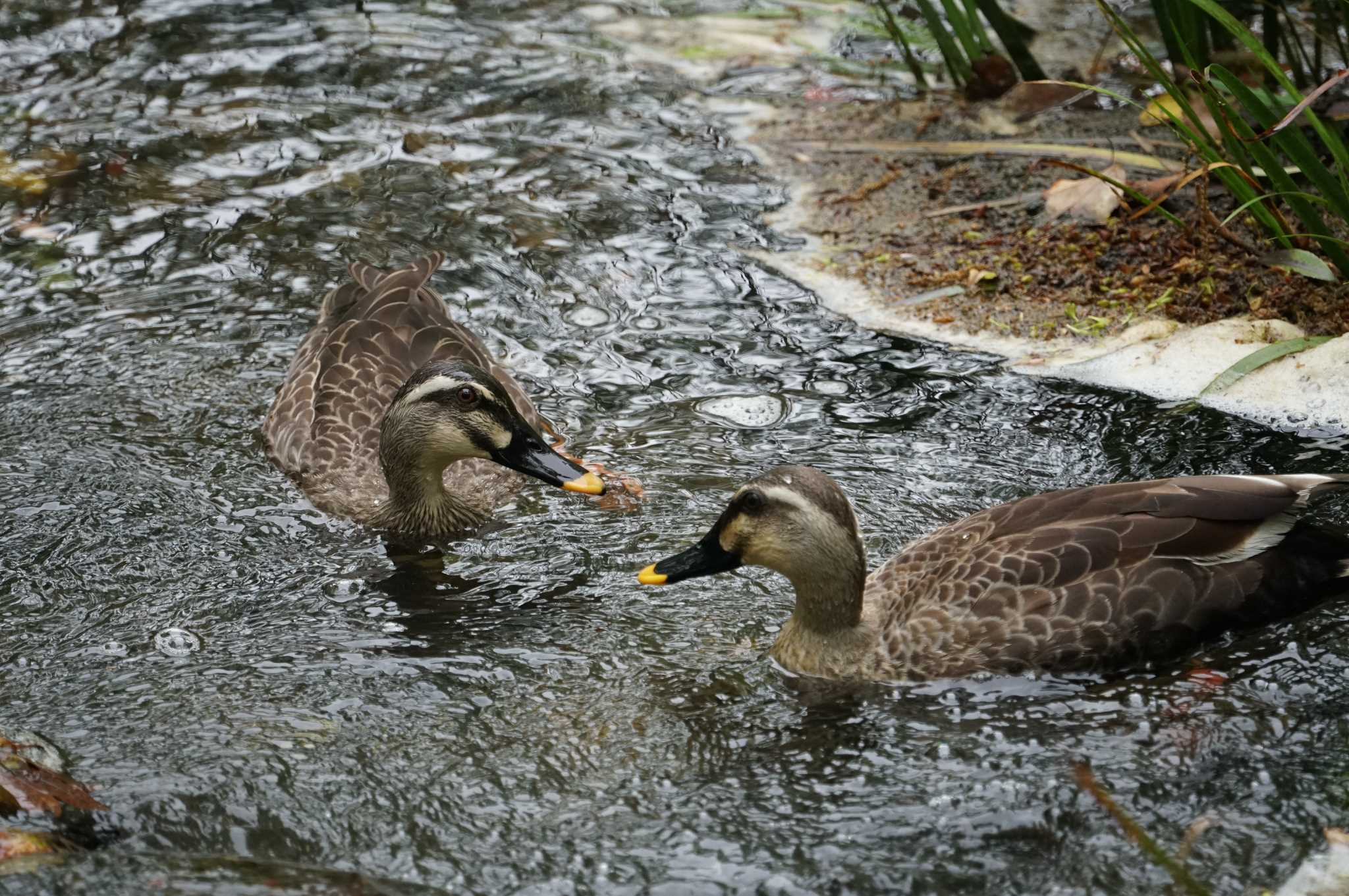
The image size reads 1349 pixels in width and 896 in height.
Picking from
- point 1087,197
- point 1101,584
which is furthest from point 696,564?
point 1087,197

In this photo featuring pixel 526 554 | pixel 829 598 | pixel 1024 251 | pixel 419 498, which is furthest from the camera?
pixel 1024 251

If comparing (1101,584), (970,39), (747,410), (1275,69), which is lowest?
(747,410)

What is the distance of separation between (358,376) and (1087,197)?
4.24 m

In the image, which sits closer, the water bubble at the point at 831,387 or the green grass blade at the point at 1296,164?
the green grass blade at the point at 1296,164

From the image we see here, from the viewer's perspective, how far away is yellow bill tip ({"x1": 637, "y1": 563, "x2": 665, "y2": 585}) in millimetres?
5973

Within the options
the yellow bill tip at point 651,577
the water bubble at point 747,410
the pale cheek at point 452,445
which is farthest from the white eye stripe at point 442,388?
the yellow bill tip at point 651,577

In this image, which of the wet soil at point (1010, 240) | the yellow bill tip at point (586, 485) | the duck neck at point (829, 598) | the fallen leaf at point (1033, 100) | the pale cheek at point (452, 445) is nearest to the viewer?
the duck neck at point (829, 598)

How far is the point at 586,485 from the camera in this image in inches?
270

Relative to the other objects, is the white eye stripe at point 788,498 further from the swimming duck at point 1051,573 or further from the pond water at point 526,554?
the pond water at point 526,554

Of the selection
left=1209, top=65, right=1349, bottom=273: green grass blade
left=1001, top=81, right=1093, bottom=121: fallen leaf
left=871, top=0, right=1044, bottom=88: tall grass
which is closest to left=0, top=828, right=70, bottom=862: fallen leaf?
left=1209, top=65, right=1349, bottom=273: green grass blade

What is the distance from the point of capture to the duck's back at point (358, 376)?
7.77 meters

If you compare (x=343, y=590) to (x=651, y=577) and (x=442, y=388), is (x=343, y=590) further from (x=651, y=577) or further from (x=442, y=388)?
(x=651, y=577)

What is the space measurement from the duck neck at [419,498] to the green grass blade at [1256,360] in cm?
368

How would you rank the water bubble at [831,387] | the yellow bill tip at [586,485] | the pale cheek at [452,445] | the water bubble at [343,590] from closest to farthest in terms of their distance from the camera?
the water bubble at [343,590] < the yellow bill tip at [586,485] < the pale cheek at [452,445] < the water bubble at [831,387]
